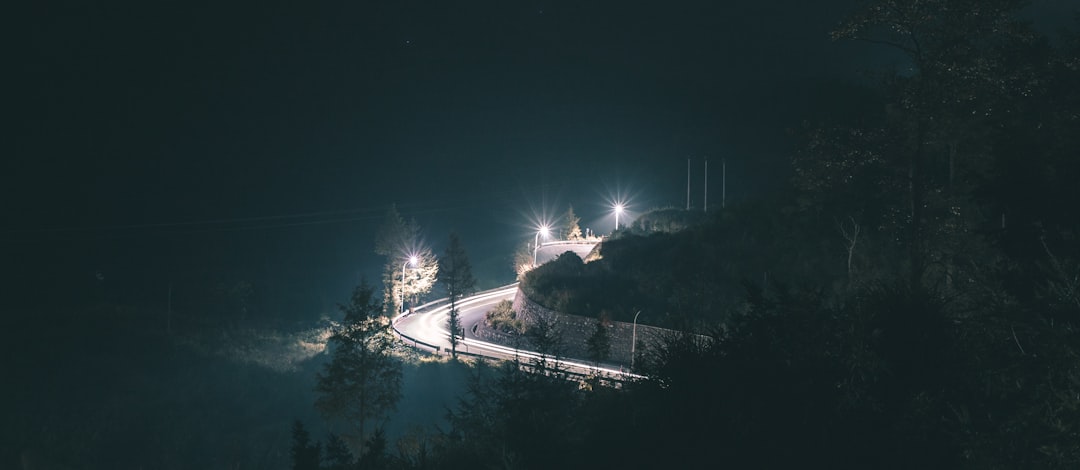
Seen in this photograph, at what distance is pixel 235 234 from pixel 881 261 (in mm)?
142013

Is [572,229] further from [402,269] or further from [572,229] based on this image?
[402,269]

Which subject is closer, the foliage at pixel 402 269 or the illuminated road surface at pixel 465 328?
the illuminated road surface at pixel 465 328

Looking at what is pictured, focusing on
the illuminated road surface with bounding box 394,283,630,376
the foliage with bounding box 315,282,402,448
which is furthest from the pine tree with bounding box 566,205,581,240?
the foliage with bounding box 315,282,402,448

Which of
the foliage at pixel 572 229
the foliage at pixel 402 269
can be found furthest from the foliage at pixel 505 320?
the foliage at pixel 572 229

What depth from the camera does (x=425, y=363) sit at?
4378 centimetres

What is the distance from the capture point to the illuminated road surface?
39591 millimetres

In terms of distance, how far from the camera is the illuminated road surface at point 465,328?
130 ft

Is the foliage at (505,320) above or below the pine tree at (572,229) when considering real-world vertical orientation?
below

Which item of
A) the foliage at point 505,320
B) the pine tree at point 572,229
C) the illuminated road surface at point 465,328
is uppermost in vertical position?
the pine tree at point 572,229

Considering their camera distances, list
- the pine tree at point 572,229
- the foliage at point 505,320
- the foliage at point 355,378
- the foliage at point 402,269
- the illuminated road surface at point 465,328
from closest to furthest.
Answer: the foliage at point 355,378
the illuminated road surface at point 465,328
the foliage at point 505,320
the foliage at point 402,269
the pine tree at point 572,229

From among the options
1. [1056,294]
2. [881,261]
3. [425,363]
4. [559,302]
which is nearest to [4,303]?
[425,363]

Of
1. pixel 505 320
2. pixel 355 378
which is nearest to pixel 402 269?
pixel 505 320

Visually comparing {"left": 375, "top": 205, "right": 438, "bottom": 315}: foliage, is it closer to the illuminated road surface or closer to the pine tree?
the illuminated road surface

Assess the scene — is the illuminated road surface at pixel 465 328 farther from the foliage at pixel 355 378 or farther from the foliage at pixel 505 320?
the foliage at pixel 355 378
